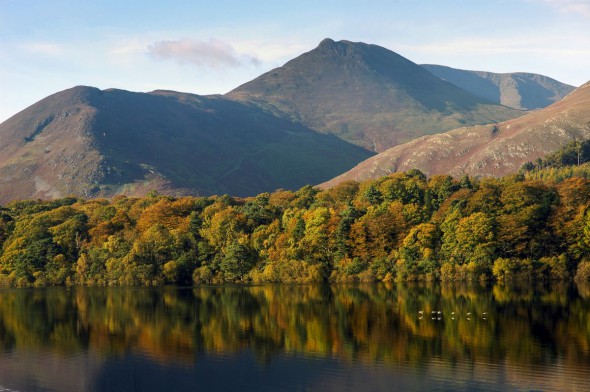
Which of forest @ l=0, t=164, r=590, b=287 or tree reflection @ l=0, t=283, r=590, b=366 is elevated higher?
Result: forest @ l=0, t=164, r=590, b=287

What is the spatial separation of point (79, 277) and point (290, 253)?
1531 inches

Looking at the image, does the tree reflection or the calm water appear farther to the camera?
the tree reflection

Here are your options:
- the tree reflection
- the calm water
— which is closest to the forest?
the tree reflection

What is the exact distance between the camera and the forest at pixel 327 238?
12181cm

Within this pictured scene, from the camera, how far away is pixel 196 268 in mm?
139000

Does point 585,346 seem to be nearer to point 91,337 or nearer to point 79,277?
point 91,337

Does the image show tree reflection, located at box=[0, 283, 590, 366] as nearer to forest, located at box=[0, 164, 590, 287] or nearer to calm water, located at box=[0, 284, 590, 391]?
calm water, located at box=[0, 284, 590, 391]

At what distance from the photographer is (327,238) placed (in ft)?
442

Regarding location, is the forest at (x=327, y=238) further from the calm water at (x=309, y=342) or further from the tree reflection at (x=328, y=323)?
the calm water at (x=309, y=342)

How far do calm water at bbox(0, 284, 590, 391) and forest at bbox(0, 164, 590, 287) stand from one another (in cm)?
1469

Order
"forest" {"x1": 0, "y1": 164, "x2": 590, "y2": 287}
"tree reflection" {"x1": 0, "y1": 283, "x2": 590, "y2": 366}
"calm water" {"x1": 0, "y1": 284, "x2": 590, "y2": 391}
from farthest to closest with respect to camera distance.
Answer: "forest" {"x1": 0, "y1": 164, "x2": 590, "y2": 287} < "tree reflection" {"x1": 0, "y1": 283, "x2": 590, "y2": 366} < "calm water" {"x1": 0, "y1": 284, "x2": 590, "y2": 391}

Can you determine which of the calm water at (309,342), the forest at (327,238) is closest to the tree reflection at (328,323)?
the calm water at (309,342)

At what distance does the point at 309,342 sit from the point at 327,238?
6803cm

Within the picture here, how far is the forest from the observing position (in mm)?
121812
